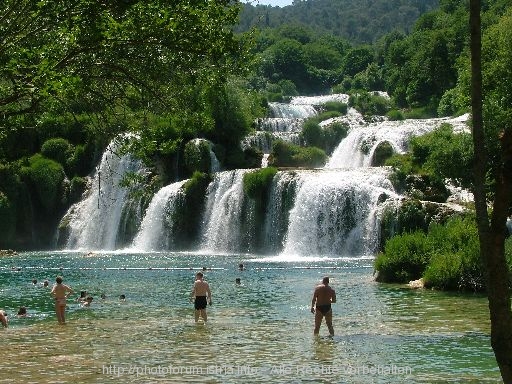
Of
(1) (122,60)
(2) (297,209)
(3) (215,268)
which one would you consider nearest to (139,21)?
(1) (122,60)

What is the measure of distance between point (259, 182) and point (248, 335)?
2985cm

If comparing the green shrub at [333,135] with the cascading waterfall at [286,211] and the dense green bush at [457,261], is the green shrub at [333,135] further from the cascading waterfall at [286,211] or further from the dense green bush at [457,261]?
the dense green bush at [457,261]

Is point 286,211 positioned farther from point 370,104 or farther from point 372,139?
point 370,104

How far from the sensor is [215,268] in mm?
39406

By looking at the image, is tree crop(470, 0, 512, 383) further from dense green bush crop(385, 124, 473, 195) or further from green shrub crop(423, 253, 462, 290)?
dense green bush crop(385, 124, 473, 195)

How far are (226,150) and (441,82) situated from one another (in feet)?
110

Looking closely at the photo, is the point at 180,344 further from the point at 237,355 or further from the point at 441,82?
the point at 441,82

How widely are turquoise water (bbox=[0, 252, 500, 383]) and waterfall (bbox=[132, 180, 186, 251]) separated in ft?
58.4

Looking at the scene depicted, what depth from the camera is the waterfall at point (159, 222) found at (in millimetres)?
53656

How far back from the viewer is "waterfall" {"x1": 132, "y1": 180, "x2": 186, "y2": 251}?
176ft

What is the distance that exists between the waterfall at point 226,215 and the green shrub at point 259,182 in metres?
1.03

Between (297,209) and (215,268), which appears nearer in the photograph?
(215,268)

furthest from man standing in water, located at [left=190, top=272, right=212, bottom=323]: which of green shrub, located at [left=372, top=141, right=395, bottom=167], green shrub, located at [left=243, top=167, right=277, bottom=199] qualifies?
green shrub, located at [left=372, top=141, right=395, bottom=167]

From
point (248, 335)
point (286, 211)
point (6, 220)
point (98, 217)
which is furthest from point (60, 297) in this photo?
point (6, 220)
